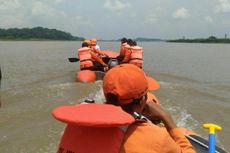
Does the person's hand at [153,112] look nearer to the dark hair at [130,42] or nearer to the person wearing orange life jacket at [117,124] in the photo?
the person wearing orange life jacket at [117,124]

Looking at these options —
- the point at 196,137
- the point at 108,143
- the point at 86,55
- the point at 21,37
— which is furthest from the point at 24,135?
the point at 21,37

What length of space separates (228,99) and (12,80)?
698cm

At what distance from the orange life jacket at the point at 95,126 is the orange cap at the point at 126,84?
110mm

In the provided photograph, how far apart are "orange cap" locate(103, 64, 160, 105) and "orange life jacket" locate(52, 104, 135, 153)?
11 centimetres

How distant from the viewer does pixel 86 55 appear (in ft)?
37.0

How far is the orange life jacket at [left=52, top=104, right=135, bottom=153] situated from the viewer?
5.82ft

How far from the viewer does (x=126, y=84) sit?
78.4 inches

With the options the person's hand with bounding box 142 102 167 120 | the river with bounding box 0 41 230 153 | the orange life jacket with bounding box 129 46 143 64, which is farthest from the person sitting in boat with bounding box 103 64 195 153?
the orange life jacket with bounding box 129 46 143 64

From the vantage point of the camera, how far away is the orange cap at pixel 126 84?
6.54 ft

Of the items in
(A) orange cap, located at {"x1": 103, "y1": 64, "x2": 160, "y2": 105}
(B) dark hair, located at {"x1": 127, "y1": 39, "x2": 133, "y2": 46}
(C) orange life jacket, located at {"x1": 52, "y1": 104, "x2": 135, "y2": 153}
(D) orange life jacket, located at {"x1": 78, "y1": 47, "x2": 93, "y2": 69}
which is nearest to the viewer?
(C) orange life jacket, located at {"x1": 52, "y1": 104, "x2": 135, "y2": 153}

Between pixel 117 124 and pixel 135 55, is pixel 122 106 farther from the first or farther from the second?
pixel 135 55

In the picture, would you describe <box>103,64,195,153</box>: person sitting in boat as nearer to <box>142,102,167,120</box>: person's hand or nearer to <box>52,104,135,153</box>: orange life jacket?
<box>52,104,135,153</box>: orange life jacket

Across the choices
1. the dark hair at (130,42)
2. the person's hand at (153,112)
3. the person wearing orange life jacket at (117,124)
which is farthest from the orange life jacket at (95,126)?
the dark hair at (130,42)

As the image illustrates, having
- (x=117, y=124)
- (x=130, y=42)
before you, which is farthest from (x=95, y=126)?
(x=130, y=42)
